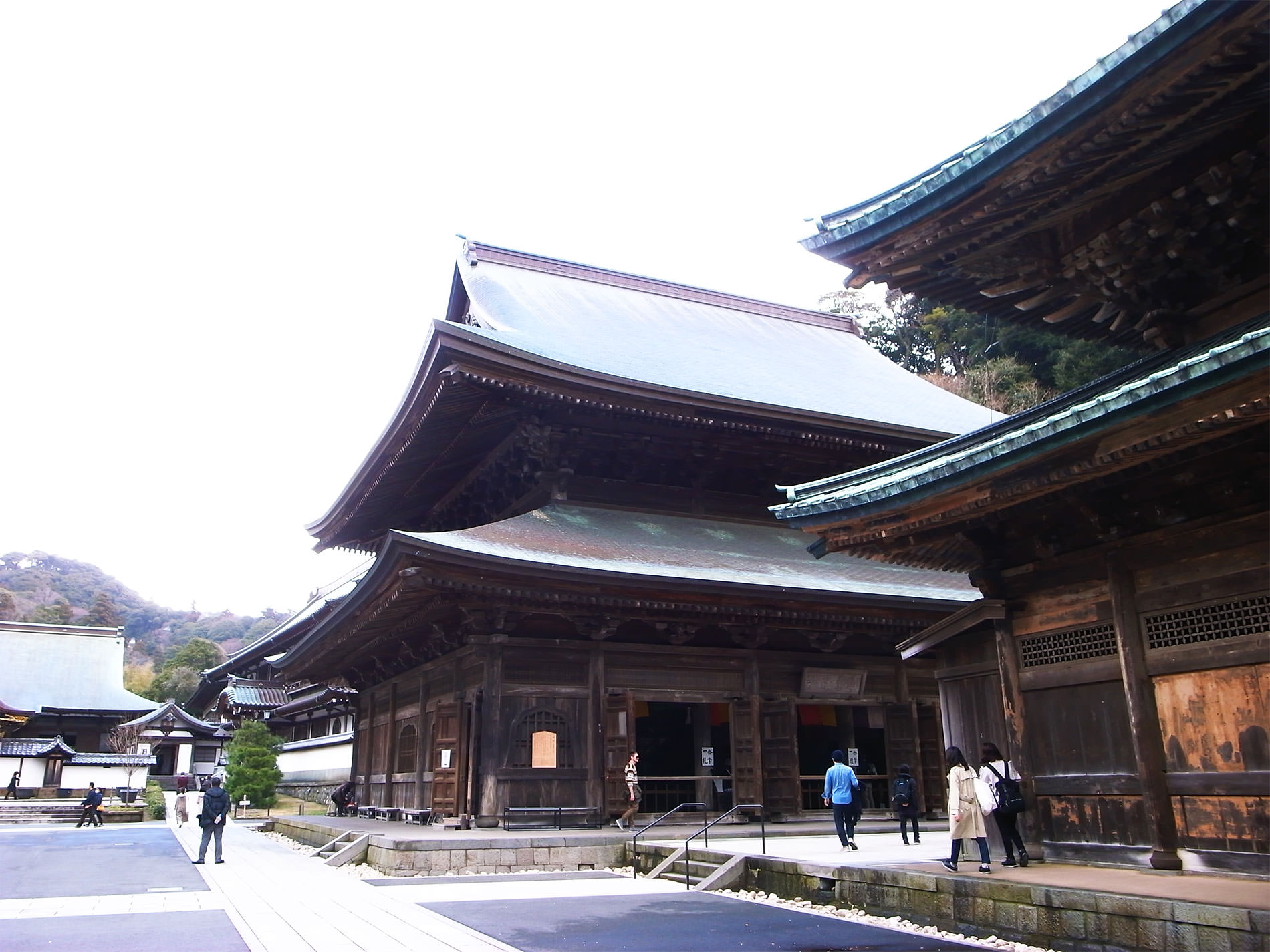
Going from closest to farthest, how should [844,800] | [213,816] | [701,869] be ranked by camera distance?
[701,869] → [844,800] → [213,816]

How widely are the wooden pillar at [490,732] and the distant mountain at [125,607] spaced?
107 meters

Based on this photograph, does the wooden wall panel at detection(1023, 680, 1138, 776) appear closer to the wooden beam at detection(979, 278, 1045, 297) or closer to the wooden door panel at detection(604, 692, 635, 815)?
the wooden beam at detection(979, 278, 1045, 297)

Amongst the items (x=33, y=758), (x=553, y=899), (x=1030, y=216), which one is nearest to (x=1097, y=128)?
(x=1030, y=216)

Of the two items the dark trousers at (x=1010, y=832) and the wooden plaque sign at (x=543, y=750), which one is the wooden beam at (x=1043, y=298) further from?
the wooden plaque sign at (x=543, y=750)

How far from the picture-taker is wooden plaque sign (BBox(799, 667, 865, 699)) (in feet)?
56.0

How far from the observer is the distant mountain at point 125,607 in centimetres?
12306

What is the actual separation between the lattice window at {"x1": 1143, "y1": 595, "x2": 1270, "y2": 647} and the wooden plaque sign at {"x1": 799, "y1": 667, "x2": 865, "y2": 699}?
919cm

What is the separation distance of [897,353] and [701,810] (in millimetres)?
44278

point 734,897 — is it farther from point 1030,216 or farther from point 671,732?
point 671,732

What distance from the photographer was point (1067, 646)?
9039 millimetres

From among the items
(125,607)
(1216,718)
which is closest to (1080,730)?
(1216,718)

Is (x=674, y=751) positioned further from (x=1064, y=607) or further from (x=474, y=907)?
(x=1064, y=607)

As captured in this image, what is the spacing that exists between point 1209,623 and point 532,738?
10152 mm

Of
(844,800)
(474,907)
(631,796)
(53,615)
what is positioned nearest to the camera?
(474,907)
